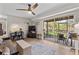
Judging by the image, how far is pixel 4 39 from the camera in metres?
2.20

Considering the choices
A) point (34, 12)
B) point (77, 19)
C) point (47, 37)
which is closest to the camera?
point (77, 19)

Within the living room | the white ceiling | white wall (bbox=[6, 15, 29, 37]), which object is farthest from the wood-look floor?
the white ceiling

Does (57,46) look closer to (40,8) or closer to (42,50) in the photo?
(42,50)

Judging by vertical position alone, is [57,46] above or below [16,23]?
below

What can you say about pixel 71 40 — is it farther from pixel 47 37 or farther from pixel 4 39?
pixel 4 39

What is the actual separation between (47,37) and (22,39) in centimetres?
57

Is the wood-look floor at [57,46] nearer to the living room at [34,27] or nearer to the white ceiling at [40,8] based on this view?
the living room at [34,27]

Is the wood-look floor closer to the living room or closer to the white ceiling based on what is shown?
the living room

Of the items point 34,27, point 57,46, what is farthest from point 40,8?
point 57,46

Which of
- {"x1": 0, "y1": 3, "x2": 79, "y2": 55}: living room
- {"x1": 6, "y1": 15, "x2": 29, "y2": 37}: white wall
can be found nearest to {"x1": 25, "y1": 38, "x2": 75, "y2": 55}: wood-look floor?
{"x1": 0, "y1": 3, "x2": 79, "y2": 55}: living room

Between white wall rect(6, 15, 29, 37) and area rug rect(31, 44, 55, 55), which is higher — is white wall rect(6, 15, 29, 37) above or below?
above

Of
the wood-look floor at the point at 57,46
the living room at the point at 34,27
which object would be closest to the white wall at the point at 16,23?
the living room at the point at 34,27

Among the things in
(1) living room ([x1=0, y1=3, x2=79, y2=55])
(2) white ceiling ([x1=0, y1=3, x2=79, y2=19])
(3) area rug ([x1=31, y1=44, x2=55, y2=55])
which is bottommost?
(3) area rug ([x1=31, y1=44, x2=55, y2=55])
